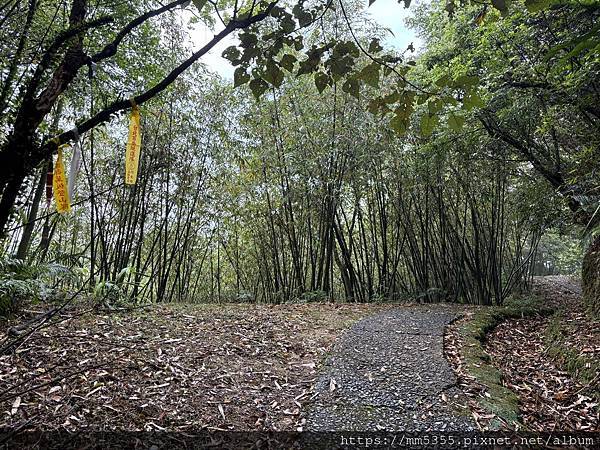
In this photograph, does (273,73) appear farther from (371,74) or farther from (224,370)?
(224,370)

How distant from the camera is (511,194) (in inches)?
195

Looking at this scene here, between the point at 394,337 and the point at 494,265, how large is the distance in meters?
3.14

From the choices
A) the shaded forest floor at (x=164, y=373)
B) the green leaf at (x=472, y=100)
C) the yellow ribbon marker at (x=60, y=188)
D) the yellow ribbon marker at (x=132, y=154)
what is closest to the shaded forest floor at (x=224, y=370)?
the shaded forest floor at (x=164, y=373)

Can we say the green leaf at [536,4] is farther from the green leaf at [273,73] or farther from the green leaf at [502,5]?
the green leaf at [273,73]

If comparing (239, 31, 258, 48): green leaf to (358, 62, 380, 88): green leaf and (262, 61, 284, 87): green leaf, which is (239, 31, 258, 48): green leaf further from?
(358, 62, 380, 88): green leaf

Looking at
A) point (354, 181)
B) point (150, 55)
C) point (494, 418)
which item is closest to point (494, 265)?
point (354, 181)

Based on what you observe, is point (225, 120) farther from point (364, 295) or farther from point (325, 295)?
point (364, 295)

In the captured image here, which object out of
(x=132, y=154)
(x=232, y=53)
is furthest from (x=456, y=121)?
(x=132, y=154)

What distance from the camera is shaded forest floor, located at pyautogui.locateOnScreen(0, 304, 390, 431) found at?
65.1 inches

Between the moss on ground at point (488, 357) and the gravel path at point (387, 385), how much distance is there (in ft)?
0.55

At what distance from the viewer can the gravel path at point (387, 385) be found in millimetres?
1742

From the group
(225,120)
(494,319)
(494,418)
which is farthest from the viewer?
(225,120)

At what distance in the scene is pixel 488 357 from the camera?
261cm

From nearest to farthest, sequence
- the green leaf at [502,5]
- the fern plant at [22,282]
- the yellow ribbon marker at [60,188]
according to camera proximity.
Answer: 1. the green leaf at [502,5]
2. the yellow ribbon marker at [60,188]
3. the fern plant at [22,282]
